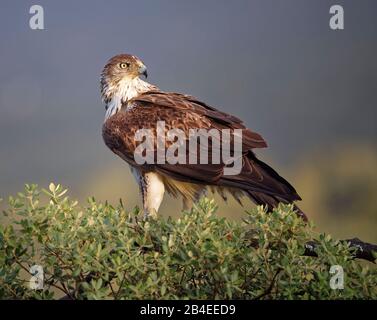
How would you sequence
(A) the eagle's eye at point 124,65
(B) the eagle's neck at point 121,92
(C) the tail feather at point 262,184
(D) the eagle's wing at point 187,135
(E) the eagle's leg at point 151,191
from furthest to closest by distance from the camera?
(A) the eagle's eye at point 124,65
(B) the eagle's neck at point 121,92
(E) the eagle's leg at point 151,191
(D) the eagle's wing at point 187,135
(C) the tail feather at point 262,184

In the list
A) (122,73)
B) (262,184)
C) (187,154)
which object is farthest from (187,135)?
(122,73)

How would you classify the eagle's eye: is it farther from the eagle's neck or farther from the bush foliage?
the bush foliage

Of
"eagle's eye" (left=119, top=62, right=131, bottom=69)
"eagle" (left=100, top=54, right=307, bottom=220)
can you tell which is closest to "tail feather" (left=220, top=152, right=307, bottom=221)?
"eagle" (left=100, top=54, right=307, bottom=220)

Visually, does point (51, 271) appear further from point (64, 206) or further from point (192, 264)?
point (192, 264)

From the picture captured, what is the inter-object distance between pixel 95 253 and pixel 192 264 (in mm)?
604

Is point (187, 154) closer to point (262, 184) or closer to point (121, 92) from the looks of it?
point (262, 184)

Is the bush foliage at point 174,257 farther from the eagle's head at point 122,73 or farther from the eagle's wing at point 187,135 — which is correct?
the eagle's head at point 122,73

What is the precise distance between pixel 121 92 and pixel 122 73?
0.71 feet

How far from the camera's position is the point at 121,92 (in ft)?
26.4

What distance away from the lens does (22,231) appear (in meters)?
4.88

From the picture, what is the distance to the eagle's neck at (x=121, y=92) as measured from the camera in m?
7.98

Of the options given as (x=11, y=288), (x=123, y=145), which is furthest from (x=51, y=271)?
(x=123, y=145)

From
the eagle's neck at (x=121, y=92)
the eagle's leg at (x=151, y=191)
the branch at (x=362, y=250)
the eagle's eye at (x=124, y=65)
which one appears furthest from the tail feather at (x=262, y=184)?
the eagle's eye at (x=124, y=65)
